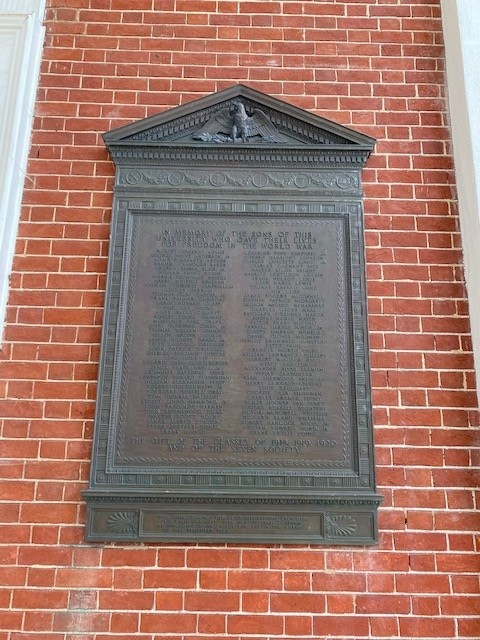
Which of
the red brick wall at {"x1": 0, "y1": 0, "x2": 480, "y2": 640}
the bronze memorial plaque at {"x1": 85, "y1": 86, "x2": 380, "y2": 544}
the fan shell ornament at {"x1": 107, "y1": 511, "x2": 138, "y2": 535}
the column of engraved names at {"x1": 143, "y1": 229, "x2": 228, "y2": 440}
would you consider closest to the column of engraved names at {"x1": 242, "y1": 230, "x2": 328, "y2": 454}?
the bronze memorial plaque at {"x1": 85, "y1": 86, "x2": 380, "y2": 544}

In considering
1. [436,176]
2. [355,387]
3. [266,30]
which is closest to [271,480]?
[355,387]

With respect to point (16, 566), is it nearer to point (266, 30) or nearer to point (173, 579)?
point (173, 579)

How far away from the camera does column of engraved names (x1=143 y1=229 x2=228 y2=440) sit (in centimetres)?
360

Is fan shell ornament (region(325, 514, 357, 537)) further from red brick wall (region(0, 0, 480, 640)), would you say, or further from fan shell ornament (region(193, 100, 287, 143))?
fan shell ornament (region(193, 100, 287, 143))

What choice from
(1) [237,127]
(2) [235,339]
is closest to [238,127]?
(1) [237,127]

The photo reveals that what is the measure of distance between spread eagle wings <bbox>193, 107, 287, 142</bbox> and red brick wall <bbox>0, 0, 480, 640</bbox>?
0.83 feet

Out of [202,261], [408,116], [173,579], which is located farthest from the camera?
[408,116]

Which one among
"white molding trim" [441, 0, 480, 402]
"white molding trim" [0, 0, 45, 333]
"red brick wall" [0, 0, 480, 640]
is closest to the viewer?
"red brick wall" [0, 0, 480, 640]

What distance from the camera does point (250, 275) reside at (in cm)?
385

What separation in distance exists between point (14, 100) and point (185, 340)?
188cm

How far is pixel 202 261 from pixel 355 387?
113 cm

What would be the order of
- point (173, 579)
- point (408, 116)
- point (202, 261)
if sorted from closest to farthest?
point (173, 579) < point (202, 261) < point (408, 116)

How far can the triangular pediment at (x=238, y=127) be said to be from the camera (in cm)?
402

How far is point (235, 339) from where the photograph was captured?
3725 millimetres
